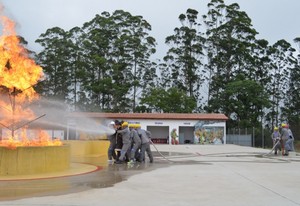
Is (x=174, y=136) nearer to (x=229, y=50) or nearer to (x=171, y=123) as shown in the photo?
(x=171, y=123)

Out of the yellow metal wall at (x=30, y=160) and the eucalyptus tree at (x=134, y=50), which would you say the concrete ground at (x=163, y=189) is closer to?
the yellow metal wall at (x=30, y=160)

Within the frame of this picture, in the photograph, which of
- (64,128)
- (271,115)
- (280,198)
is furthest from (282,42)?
(280,198)

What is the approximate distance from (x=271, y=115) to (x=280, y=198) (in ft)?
200

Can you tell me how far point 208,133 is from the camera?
4431 centimetres

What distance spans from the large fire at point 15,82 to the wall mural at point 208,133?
1260 inches

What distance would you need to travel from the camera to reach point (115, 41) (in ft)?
206

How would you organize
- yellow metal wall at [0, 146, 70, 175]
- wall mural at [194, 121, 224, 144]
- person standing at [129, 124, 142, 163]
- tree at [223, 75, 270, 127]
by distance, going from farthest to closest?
tree at [223, 75, 270, 127]
wall mural at [194, 121, 224, 144]
person standing at [129, 124, 142, 163]
yellow metal wall at [0, 146, 70, 175]

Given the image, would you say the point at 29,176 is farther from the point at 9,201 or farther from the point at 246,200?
the point at 246,200

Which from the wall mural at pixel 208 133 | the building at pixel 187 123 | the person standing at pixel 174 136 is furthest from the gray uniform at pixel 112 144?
the wall mural at pixel 208 133

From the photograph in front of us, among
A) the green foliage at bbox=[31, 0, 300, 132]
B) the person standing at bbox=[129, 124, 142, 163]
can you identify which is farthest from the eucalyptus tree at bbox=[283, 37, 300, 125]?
the person standing at bbox=[129, 124, 142, 163]

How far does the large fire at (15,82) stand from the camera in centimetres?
1254

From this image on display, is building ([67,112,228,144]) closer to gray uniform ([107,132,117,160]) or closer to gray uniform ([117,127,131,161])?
gray uniform ([107,132,117,160])

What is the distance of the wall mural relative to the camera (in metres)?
44.0

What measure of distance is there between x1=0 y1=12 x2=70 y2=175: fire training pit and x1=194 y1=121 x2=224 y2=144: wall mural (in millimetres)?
31947
